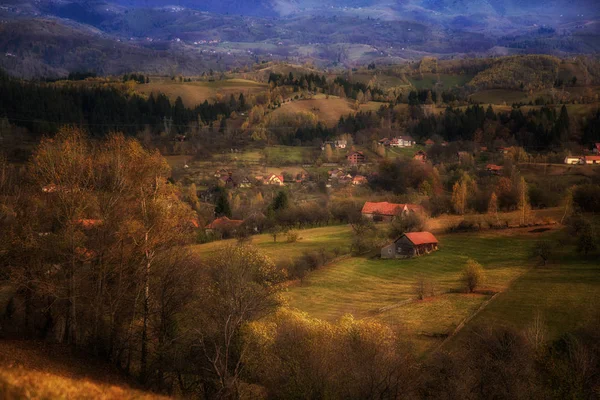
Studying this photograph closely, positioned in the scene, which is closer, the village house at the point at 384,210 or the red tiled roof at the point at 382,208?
the village house at the point at 384,210

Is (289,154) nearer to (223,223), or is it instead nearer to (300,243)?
(223,223)

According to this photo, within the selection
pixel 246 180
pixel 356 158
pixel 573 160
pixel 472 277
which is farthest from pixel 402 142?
pixel 472 277

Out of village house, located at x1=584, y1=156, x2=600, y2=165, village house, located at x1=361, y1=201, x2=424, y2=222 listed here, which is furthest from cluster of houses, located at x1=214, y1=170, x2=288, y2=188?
village house, located at x1=584, y1=156, x2=600, y2=165

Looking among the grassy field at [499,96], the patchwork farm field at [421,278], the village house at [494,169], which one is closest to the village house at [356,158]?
the village house at [494,169]

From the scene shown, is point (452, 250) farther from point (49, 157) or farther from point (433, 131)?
point (433, 131)

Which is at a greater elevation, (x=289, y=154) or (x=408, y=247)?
(x=289, y=154)

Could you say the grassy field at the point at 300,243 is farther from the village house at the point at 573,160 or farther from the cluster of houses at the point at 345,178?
the village house at the point at 573,160
